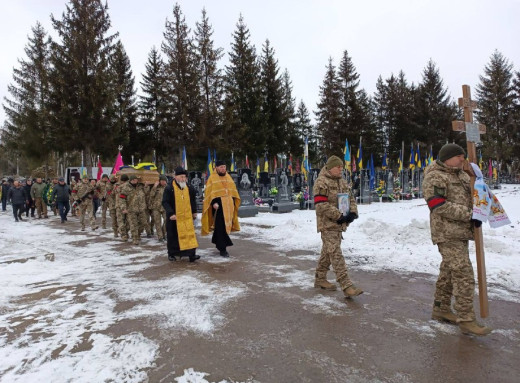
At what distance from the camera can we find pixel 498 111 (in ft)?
164

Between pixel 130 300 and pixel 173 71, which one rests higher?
pixel 173 71

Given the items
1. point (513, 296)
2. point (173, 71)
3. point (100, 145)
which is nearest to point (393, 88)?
point (173, 71)

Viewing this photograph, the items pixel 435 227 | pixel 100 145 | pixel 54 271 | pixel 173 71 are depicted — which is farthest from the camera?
pixel 173 71

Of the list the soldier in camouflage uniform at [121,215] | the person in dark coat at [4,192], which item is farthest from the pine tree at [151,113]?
the soldier in camouflage uniform at [121,215]

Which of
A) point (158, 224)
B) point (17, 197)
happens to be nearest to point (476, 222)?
point (158, 224)

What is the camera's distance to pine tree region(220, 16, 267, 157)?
37.6m

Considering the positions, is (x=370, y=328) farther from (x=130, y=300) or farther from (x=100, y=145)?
(x=100, y=145)

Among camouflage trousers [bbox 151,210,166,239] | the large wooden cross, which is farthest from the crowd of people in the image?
camouflage trousers [bbox 151,210,166,239]

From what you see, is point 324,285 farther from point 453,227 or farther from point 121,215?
point 121,215

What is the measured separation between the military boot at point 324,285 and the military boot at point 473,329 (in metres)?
1.82

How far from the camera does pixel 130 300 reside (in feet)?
16.0

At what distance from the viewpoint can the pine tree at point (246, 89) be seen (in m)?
37.6

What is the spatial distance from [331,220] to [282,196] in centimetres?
1259

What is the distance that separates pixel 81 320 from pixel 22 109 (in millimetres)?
36910
